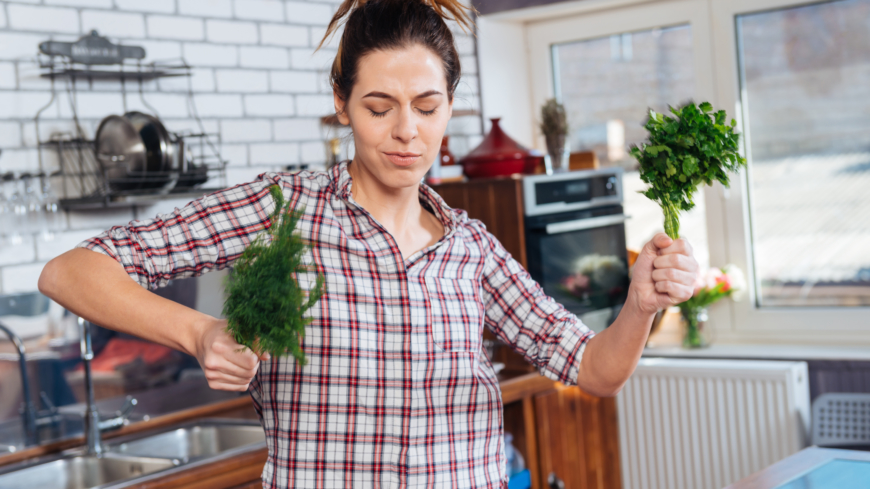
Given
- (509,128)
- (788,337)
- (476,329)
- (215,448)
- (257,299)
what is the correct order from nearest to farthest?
(257,299) < (476,329) < (215,448) < (788,337) < (509,128)

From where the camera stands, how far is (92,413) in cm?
229

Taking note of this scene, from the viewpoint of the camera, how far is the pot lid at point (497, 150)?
303 cm

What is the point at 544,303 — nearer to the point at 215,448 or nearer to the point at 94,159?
the point at 215,448

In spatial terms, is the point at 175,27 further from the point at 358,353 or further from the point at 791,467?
the point at 791,467

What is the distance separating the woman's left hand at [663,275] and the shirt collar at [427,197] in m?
0.31

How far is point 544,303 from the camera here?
1.39 metres

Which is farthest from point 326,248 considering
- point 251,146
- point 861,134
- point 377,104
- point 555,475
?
point 861,134

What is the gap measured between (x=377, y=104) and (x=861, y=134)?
262 centimetres

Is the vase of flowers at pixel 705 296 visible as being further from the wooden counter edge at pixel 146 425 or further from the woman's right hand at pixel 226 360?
the woman's right hand at pixel 226 360

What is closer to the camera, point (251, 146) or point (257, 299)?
point (257, 299)

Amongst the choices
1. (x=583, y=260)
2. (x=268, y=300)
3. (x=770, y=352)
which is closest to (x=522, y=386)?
(x=583, y=260)

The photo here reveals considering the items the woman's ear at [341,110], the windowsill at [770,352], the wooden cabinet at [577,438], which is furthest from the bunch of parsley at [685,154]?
the windowsill at [770,352]

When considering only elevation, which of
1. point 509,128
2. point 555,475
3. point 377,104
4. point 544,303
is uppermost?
point 509,128

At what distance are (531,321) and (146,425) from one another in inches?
61.6
